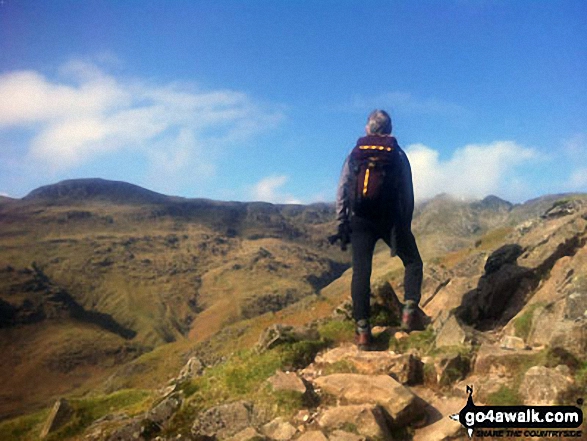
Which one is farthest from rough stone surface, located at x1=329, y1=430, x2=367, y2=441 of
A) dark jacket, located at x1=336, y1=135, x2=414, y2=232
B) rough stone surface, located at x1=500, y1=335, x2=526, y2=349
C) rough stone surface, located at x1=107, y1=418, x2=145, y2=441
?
dark jacket, located at x1=336, y1=135, x2=414, y2=232

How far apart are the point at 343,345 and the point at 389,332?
106cm

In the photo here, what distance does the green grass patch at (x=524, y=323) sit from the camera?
29.9 ft

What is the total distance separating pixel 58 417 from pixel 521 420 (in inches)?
541

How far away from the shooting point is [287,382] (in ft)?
23.9

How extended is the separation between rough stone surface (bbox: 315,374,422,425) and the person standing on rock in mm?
1806

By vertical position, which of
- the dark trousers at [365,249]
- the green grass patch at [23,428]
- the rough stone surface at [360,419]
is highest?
the dark trousers at [365,249]

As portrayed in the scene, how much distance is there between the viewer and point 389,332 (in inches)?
389

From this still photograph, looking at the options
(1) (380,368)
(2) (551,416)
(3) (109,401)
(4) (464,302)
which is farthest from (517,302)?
(3) (109,401)

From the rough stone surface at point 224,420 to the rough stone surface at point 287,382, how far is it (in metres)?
0.55

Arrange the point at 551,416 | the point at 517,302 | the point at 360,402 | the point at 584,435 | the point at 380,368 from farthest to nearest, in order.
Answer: the point at 517,302, the point at 380,368, the point at 360,402, the point at 551,416, the point at 584,435

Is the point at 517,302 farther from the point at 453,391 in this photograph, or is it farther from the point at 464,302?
the point at 453,391

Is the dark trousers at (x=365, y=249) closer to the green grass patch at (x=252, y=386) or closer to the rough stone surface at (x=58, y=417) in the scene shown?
the green grass patch at (x=252, y=386)

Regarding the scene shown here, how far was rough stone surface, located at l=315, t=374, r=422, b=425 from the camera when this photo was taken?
6.44 m

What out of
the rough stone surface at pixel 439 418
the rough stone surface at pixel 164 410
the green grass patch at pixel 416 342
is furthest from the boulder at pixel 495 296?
the rough stone surface at pixel 164 410
